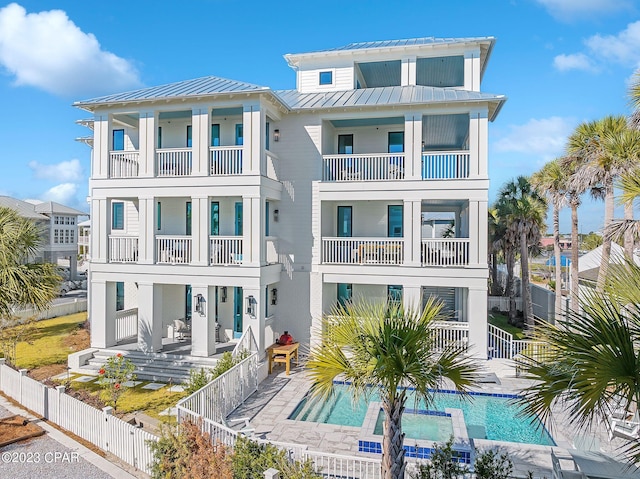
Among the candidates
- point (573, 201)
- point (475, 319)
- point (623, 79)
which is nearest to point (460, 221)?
point (573, 201)

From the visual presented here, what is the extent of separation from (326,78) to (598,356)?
17.4 m

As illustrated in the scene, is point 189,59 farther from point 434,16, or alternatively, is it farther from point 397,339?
point 397,339

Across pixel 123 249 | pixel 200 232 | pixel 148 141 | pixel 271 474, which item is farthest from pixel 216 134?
pixel 271 474

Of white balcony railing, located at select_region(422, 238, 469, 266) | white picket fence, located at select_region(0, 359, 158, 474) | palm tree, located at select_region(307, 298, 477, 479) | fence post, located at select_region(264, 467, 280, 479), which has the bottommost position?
white picket fence, located at select_region(0, 359, 158, 474)

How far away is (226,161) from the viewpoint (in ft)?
50.3

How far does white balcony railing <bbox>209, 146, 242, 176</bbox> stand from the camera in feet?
→ 49.6

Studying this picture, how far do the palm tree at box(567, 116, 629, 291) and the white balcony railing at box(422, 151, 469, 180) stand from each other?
4.50m

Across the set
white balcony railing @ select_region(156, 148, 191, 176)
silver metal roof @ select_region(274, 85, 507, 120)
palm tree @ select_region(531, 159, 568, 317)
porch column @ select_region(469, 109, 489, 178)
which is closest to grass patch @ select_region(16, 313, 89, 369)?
white balcony railing @ select_region(156, 148, 191, 176)

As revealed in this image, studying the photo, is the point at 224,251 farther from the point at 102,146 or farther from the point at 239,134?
the point at 102,146

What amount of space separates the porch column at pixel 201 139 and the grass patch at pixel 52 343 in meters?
9.17

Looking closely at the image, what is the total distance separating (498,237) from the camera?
25406 millimetres

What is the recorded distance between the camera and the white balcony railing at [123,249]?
16109 mm

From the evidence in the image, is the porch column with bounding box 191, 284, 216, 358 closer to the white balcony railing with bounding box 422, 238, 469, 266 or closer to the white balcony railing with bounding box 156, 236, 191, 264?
the white balcony railing with bounding box 156, 236, 191, 264

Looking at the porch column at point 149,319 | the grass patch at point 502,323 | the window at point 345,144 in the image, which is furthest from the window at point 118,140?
the grass patch at point 502,323
